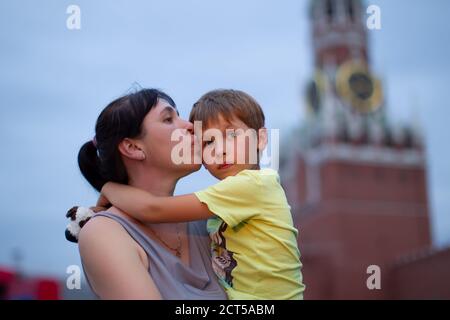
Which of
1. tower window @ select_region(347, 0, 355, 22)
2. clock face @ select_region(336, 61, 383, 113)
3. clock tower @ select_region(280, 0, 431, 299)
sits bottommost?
clock tower @ select_region(280, 0, 431, 299)

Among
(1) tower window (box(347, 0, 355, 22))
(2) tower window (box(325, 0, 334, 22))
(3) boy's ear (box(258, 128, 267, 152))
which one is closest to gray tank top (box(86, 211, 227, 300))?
(3) boy's ear (box(258, 128, 267, 152))

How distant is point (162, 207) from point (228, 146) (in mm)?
279

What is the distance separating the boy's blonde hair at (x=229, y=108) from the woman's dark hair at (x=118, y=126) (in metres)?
0.11

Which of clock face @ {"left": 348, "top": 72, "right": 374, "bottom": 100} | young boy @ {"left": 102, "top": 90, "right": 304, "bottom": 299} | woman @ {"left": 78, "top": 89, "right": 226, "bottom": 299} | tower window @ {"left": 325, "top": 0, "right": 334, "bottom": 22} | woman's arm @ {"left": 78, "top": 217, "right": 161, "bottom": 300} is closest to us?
woman's arm @ {"left": 78, "top": 217, "right": 161, "bottom": 300}

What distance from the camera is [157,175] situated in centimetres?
181

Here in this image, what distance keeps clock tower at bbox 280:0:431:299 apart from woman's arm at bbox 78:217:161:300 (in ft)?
74.0

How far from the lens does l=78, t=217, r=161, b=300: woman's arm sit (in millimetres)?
1421

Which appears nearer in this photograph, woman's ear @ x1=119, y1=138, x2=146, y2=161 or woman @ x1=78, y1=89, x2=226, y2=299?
woman @ x1=78, y1=89, x2=226, y2=299

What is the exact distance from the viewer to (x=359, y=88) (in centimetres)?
3009

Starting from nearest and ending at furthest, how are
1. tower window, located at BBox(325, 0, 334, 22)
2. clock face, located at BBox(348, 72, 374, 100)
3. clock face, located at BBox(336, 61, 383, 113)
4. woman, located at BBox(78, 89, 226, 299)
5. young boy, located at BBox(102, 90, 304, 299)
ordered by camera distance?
woman, located at BBox(78, 89, 226, 299)
young boy, located at BBox(102, 90, 304, 299)
clock face, located at BBox(336, 61, 383, 113)
clock face, located at BBox(348, 72, 374, 100)
tower window, located at BBox(325, 0, 334, 22)

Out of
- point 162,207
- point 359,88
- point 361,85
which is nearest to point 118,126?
point 162,207

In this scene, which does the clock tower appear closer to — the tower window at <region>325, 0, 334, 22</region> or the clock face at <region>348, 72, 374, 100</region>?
the clock face at <region>348, 72, 374, 100</region>

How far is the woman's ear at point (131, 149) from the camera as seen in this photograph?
5.88ft

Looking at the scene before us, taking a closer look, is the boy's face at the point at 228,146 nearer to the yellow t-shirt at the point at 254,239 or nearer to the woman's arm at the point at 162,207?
the yellow t-shirt at the point at 254,239
